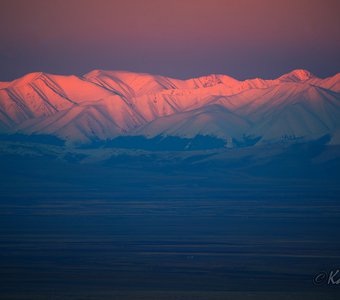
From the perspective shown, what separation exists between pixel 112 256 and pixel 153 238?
14.3 m

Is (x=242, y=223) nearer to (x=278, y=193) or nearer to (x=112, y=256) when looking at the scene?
(x=112, y=256)

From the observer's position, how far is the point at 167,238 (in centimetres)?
9200

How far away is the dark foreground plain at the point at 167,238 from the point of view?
6325cm

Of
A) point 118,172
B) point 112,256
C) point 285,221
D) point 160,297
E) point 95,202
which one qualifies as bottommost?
point 118,172

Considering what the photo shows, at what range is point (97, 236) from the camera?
93.1 m

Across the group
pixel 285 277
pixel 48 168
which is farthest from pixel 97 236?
pixel 48 168
